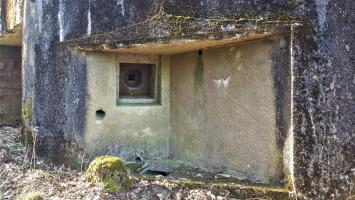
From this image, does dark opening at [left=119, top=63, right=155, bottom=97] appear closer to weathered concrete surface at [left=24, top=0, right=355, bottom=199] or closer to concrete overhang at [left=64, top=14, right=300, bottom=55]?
concrete overhang at [left=64, top=14, right=300, bottom=55]

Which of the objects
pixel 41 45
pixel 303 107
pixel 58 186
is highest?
pixel 41 45

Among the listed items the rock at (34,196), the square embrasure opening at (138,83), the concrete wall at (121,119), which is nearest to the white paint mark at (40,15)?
the concrete wall at (121,119)

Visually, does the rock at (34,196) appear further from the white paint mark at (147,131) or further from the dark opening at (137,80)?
the dark opening at (137,80)

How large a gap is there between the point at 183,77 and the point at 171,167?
122 cm

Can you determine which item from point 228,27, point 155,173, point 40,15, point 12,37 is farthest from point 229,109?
point 12,37

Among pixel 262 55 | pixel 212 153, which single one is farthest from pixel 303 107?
pixel 212 153

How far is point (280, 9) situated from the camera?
11.8 feet

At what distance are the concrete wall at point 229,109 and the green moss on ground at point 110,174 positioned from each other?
1.24 metres

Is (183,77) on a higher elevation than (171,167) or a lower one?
higher

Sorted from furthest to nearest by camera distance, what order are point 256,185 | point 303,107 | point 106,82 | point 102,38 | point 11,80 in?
point 11,80, point 106,82, point 102,38, point 256,185, point 303,107

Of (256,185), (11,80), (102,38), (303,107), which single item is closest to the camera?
(303,107)

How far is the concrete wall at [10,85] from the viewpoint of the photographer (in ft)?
23.9

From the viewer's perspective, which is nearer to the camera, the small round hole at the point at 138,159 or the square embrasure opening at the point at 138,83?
the small round hole at the point at 138,159

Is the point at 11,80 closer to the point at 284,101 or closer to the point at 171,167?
the point at 171,167
